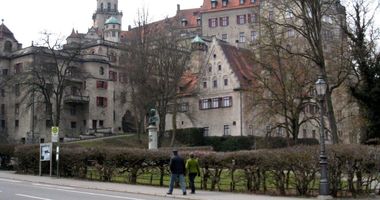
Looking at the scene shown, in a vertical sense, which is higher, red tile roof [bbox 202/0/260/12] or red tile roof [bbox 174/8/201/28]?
red tile roof [bbox 174/8/201/28]

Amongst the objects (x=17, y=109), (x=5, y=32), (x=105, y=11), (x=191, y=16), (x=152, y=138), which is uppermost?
(x=105, y=11)

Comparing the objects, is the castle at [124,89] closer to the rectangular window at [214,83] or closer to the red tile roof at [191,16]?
the rectangular window at [214,83]

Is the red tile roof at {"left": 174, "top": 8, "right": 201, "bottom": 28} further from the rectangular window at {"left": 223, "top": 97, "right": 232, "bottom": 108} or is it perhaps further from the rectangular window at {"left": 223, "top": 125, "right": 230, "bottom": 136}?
the rectangular window at {"left": 223, "top": 125, "right": 230, "bottom": 136}

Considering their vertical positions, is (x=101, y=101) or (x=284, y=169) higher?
(x=101, y=101)

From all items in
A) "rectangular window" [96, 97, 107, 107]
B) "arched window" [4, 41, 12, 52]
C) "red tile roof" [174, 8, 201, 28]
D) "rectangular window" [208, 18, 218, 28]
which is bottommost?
"rectangular window" [96, 97, 107, 107]

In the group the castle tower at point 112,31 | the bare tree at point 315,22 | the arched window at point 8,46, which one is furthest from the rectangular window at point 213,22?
the bare tree at point 315,22

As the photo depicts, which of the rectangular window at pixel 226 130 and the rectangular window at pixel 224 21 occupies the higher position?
the rectangular window at pixel 224 21

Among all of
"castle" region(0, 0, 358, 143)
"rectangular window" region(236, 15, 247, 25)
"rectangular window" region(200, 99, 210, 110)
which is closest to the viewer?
"castle" region(0, 0, 358, 143)

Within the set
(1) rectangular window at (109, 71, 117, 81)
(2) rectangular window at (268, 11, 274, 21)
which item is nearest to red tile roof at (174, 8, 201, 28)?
(1) rectangular window at (109, 71, 117, 81)

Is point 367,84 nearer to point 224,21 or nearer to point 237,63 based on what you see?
point 237,63

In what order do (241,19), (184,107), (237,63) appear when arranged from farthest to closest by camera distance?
(241,19), (184,107), (237,63)

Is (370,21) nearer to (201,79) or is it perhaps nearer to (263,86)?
(263,86)

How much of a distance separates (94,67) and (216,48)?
79.0ft

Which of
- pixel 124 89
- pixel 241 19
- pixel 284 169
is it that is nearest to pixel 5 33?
pixel 124 89
